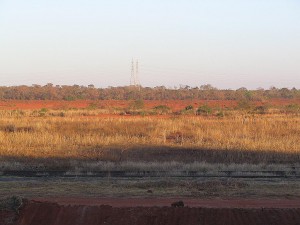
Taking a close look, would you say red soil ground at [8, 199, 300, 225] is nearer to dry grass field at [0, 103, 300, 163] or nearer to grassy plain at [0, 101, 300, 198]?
grassy plain at [0, 101, 300, 198]

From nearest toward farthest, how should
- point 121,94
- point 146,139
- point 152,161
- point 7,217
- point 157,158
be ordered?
point 7,217 < point 152,161 < point 157,158 < point 146,139 < point 121,94

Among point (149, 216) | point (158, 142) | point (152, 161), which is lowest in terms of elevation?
point (152, 161)

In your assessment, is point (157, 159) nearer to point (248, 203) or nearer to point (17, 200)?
point (248, 203)

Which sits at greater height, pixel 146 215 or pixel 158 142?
pixel 146 215

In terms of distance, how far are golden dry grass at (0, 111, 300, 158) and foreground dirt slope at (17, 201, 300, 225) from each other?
13.2m

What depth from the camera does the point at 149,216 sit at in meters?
12.1

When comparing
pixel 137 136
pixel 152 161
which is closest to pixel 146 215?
pixel 152 161

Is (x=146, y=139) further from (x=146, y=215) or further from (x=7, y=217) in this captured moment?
(x=146, y=215)

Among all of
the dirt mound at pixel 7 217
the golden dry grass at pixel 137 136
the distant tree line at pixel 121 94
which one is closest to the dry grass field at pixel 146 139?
the golden dry grass at pixel 137 136

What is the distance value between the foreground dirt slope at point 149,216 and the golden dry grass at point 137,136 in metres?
13.2

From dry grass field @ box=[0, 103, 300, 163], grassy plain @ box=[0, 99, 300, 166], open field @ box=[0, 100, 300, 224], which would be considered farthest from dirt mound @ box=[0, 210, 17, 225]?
dry grass field @ box=[0, 103, 300, 163]

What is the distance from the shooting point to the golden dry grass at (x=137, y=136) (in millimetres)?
27828

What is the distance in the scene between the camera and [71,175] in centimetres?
2042

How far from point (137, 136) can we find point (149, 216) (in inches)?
861
